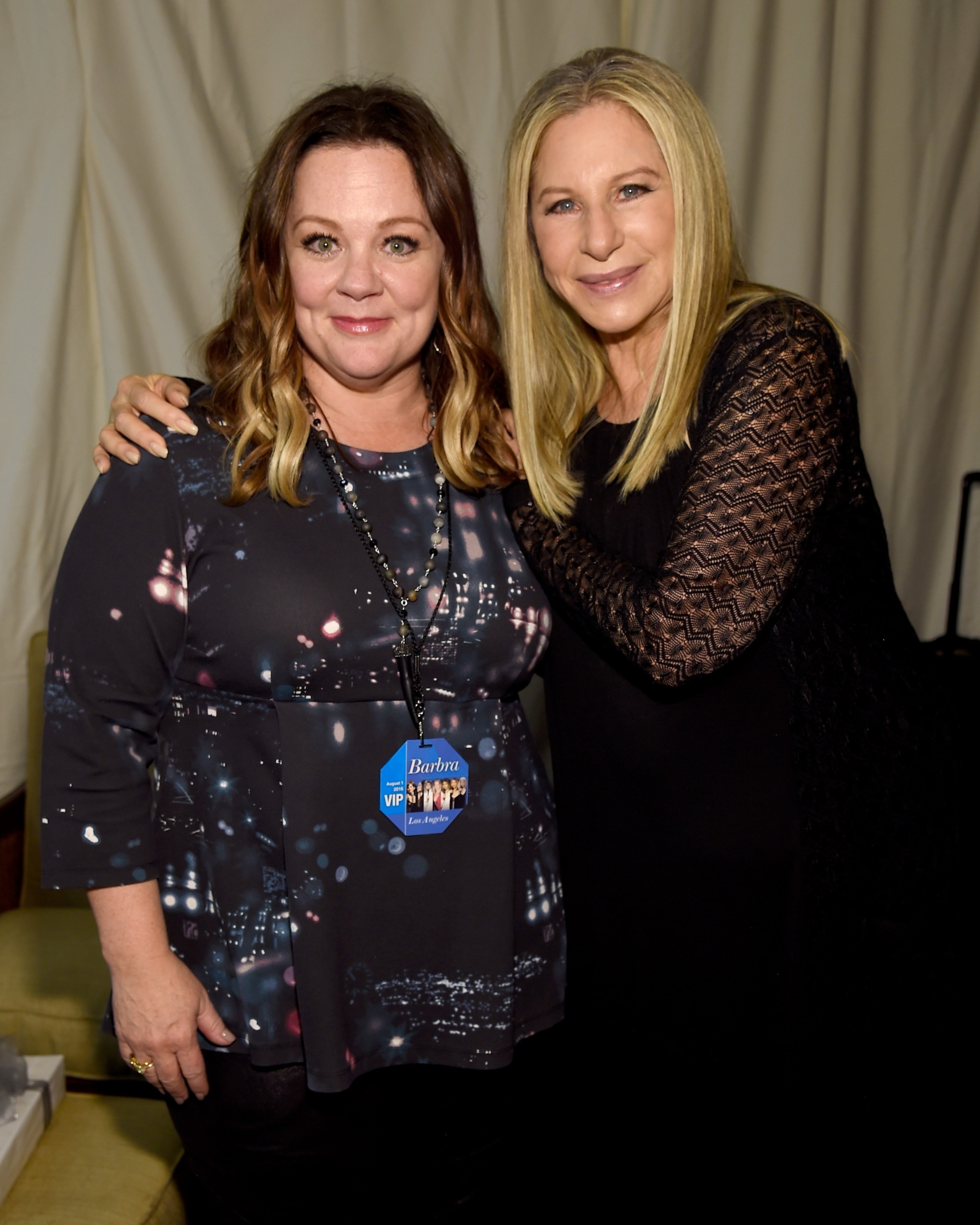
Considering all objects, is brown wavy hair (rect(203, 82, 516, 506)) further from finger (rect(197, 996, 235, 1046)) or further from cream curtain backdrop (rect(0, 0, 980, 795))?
cream curtain backdrop (rect(0, 0, 980, 795))

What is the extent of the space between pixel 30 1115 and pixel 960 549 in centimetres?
280

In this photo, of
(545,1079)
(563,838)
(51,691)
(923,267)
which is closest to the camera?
(51,691)

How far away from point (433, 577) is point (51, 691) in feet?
1.68

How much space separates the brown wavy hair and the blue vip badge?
1.21 ft

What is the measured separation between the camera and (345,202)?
141 cm

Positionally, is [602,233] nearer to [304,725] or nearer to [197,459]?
[197,459]

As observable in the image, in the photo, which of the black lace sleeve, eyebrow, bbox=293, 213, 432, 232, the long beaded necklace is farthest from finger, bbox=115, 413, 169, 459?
the black lace sleeve

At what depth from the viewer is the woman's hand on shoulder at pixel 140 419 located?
1.35 m

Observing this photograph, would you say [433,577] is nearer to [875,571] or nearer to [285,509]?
[285,509]

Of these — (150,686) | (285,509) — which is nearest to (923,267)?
(285,509)

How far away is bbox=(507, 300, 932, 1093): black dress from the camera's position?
4.39ft

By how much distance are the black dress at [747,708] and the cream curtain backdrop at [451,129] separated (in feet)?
5.42

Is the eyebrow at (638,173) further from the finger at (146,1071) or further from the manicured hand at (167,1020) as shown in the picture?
the finger at (146,1071)

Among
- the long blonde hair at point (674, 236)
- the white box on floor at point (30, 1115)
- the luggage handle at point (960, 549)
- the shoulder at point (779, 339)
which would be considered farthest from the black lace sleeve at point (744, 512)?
the luggage handle at point (960, 549)
